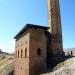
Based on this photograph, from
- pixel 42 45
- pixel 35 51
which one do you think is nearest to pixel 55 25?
pixel 42 45

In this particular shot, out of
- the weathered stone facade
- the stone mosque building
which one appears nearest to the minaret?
the stone mosque building

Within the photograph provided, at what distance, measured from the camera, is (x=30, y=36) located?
15.0 m

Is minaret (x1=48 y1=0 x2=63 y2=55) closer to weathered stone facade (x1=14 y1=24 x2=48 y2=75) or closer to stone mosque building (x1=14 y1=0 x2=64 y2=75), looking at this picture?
stone mosque building (x1=14 y1=0 x2=64 y2=75)

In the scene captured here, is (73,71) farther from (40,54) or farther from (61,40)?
(61,40)

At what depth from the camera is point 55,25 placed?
59.4 feet

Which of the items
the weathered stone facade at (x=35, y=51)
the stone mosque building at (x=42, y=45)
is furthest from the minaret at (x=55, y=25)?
the weathered stone facade at (x=35, y=51)

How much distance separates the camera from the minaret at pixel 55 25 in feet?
58.0

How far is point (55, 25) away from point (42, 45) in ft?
12.4

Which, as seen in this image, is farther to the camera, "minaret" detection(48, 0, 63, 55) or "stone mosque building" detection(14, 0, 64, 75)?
"minaret" detection(48, 0, 63, 55)

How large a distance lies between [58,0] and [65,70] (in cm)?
1094

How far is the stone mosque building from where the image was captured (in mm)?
14906

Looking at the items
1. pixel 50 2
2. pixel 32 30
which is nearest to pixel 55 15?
pixel 50 2

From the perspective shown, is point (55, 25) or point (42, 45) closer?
point (42, 45)

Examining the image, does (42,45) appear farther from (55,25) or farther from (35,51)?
(55,25)
